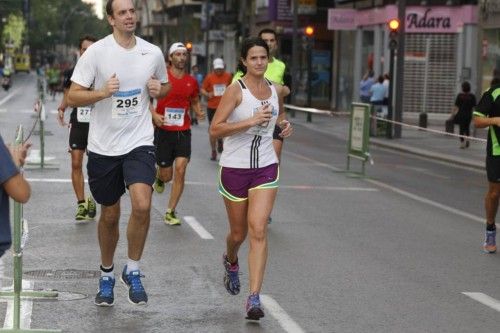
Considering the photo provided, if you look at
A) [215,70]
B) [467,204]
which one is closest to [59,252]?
[467,204]

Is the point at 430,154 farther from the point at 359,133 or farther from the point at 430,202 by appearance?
the point at 430,202

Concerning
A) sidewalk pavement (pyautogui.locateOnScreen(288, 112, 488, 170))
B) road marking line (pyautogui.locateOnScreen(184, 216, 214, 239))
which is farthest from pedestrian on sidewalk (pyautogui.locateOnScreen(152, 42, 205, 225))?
sidewalk pavement (pyautogui.locateOnScreen(288, 112, 488, 170))

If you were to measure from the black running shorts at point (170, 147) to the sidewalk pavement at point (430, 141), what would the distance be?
25.3 ft

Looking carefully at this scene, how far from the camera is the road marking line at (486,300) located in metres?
9.47

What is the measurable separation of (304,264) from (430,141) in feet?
74.4

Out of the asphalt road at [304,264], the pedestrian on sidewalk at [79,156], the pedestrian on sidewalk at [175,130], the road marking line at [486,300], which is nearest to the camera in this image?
the asphalt road at [304,264]

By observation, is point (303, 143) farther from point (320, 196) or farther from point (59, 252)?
point (59, 252)

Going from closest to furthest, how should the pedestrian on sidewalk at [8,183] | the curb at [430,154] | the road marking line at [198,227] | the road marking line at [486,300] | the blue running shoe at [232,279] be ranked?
the pedestrian on sidewalk at [8,183] → the blue running shoe at [232,279] → the road marking line at [486,300] → the road marking line at [198,227] → the curb at [430,154]

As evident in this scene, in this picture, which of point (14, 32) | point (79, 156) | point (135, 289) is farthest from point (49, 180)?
point (14, 32)

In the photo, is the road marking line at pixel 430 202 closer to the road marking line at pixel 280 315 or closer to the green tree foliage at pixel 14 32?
the road marking line at pixel 280 315

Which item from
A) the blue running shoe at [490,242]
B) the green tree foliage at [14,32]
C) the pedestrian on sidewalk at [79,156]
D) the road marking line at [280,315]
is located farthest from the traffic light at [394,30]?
the green tree foliage at [14,32]

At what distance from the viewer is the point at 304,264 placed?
443 inches

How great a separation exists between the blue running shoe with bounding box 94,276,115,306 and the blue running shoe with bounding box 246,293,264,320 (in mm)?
1073

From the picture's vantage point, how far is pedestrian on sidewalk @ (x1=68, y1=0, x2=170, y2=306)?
8836mm
